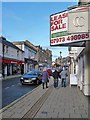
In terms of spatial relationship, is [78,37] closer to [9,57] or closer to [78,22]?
[78,22]

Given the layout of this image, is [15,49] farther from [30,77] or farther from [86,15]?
[86,15]

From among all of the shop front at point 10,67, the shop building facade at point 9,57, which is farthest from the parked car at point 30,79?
the shop front at point 10,67

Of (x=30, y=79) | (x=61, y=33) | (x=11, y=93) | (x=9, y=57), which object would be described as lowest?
(x=11, y=93)

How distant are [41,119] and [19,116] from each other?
89 centimetres

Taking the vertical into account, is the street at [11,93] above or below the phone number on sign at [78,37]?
below

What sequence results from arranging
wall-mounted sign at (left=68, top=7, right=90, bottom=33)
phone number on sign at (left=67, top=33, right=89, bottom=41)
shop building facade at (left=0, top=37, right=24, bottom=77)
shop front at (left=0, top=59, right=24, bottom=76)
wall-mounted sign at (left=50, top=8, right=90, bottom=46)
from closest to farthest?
1. wall-mounted sign at (left=68, top=7, right=90, bottom=33)
2. phone number on sign at (left=67, top=33, right=89, bottom=41)
3. wall-mounted sign at (left=50, top=8, right=90, bottom=46)
4. shop building facade at (left=0, top=37, right=24, bottom=77)
5. shop front at (left=0, top=59, right=24, bottom=76)

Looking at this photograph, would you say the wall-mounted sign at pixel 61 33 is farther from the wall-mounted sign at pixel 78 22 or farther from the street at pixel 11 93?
the street at pixel 11 93

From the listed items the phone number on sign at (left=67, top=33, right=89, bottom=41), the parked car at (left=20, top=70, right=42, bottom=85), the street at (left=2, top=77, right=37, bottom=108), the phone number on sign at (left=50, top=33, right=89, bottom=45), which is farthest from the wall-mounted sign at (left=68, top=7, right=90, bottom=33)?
the parked car at (left=20, top=70, right=42, bottom=85)

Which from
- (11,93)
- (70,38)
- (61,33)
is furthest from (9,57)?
(70,38)

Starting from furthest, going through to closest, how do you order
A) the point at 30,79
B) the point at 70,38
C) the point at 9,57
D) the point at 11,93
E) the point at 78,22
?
the point at 9,57, the point at 30,79, the point at 11,93, the point at 70,38, the point at 78,22

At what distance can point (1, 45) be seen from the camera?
43.5 metres

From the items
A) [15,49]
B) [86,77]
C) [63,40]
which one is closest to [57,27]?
[63,40]

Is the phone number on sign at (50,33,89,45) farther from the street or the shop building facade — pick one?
the shop building facade

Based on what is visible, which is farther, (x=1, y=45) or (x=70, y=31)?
(x=1, y=45)
